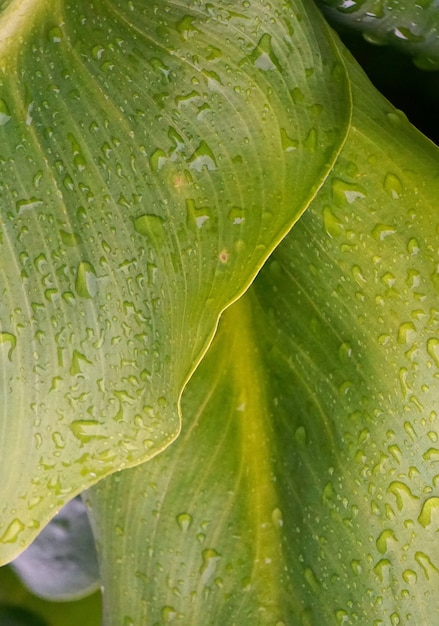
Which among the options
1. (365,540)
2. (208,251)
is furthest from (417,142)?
(365,540)

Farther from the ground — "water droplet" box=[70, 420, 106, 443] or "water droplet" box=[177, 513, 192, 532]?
"water droplet" box=[70, 420, 106, 443]

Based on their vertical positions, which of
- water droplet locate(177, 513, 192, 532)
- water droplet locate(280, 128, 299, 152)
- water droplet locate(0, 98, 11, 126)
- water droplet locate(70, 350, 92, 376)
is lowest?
water droplet locate(177, 513, 192, 532)

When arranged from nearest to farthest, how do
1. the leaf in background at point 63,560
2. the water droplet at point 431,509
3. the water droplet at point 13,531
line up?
1. the water droplet at point 13,531
2. the water droplet at point 431,509
3. the leaf in background at point 63,560

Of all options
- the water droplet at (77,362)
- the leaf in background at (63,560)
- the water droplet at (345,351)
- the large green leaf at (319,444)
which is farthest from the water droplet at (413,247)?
the leaf in background at (63,560)

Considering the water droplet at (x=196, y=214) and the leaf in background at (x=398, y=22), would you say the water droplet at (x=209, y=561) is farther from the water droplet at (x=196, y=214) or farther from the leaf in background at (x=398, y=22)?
the leaf in background at (x=398, y=22)

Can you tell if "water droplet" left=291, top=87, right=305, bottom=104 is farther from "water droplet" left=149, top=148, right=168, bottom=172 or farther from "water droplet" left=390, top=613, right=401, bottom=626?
"water droplet" left=390, top=613, right=401, bottom=626

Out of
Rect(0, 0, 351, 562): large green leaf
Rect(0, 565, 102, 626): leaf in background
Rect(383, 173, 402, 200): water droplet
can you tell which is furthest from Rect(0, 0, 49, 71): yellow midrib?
Rect(0, 565, 102, 626): leaf in background

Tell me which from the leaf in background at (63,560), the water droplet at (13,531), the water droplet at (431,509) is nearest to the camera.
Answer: the water droplet at (13,531)
